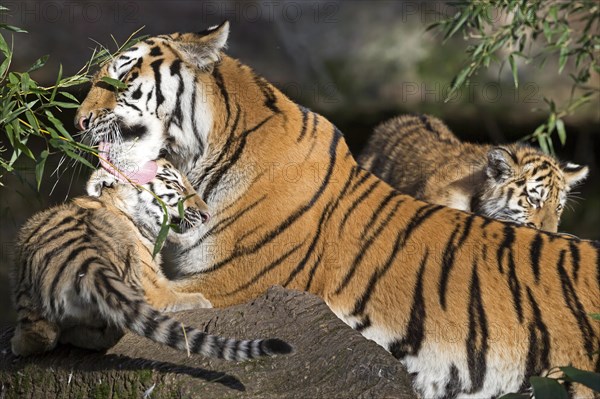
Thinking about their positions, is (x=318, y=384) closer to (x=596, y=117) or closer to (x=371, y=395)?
(x=371, y=395)

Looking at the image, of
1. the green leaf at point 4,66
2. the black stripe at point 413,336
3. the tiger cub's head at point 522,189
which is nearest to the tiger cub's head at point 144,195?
the green leaf at point 4,66

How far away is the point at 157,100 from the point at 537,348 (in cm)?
177

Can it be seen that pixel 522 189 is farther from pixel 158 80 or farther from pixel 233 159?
pixel 158 80

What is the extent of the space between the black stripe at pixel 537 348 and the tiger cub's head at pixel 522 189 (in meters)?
1.36

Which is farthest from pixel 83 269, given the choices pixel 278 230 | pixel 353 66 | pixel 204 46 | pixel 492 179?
pixel 353 66

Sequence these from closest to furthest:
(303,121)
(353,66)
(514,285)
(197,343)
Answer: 1. (197,343)
2. (514,285)
3. (303,121)
4. (353,66)

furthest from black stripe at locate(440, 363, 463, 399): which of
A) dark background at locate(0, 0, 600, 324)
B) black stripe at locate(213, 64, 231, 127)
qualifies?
dark background at locate(0, 0, 600, 324)

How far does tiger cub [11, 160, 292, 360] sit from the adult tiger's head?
0.37 feet

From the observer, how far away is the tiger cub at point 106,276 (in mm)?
2723

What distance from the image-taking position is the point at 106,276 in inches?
115

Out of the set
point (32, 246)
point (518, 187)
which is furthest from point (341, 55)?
point (32, 246)

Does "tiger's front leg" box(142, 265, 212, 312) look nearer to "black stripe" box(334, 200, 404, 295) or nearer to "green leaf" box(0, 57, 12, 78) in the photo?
"black stripe" box(334, 200, 404, 295)

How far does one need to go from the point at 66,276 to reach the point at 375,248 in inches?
48.4

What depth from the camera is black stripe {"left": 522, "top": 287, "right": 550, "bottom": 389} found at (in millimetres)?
3426
